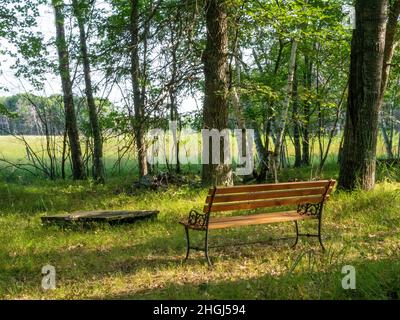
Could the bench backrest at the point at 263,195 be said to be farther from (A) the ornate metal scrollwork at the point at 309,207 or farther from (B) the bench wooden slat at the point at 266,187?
(A) the ornate metal scrollwork at the point at 309,207

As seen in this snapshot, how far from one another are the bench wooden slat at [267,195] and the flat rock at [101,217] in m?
3.50

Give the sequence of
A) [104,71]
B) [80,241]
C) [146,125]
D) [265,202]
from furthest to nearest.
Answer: [146,125], [104,71], [80,241], [265,202]

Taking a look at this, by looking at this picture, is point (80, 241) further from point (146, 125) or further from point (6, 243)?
point (146, 125)

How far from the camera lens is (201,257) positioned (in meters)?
6.95

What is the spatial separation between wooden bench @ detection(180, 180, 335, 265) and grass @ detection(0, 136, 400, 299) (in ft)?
1.63

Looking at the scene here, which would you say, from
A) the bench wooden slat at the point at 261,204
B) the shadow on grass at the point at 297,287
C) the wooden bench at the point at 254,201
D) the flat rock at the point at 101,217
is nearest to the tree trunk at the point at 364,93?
the wooden bench at the point at 254,201

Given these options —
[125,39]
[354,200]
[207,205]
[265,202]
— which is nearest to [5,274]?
[207,205]

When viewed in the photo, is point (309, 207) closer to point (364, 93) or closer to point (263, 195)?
point (263, 195)

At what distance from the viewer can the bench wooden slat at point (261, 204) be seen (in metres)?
6.44

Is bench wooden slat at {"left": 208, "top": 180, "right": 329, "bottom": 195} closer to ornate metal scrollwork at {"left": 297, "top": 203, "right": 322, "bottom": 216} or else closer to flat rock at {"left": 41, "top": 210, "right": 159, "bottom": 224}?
ornate metal scrollwork at {"left": 297, "top": 203, "right": 322, "bottom": 216}

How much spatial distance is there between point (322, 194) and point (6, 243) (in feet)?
17.3

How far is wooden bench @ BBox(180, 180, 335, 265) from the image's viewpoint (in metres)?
6.35

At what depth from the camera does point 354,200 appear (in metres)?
9.20

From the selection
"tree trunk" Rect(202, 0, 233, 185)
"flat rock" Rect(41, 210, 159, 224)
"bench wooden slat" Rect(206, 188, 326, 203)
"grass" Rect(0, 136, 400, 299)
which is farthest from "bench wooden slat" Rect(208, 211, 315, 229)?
"tree trunk" Rect(202, 0, 233, 185)
